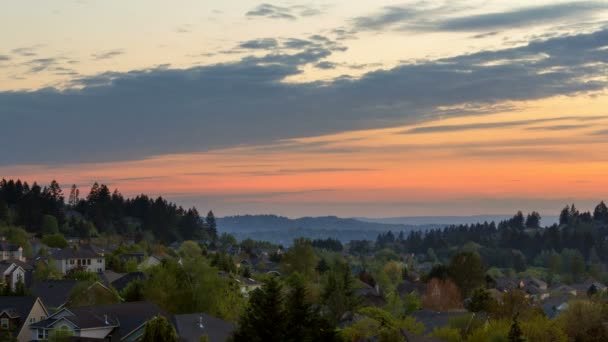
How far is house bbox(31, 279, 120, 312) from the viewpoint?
68.6 metres

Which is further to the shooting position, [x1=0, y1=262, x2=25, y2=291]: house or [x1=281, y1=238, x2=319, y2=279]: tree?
[x1=281, y1=238, x2=319, y2=279]: tree

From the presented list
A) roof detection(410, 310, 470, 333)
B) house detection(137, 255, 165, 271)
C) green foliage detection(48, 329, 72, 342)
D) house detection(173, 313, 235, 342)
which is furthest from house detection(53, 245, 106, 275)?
green foliage detection(48, 329, 72, 342)

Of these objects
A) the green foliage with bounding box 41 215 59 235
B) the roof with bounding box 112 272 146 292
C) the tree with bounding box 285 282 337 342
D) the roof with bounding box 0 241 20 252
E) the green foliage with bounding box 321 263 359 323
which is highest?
the green foliage with bounding box 41 215 59 235

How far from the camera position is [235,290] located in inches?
2793

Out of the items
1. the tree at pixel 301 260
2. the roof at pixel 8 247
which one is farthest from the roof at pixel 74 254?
the tree at pixel 301 260

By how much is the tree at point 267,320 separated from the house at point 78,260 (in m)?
69.9

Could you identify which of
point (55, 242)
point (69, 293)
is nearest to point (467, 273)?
point (69, 293)

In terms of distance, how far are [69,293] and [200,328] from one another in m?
22.8

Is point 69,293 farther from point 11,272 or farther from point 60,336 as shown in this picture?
point 11,272

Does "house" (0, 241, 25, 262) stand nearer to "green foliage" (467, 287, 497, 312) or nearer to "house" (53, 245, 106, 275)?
"house" (53, 245, 106, 275)

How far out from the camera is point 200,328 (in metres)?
52.2

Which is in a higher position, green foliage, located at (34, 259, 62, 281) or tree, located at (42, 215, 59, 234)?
tree, located at (42, 215, 59, 234)

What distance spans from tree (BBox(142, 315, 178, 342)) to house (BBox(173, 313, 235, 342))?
456cm

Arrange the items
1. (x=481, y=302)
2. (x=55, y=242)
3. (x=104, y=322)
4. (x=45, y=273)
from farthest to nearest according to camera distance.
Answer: (x=55, y=242) → (x=45, y=273) → (x=481, y=302) → (x=104, y=322)
